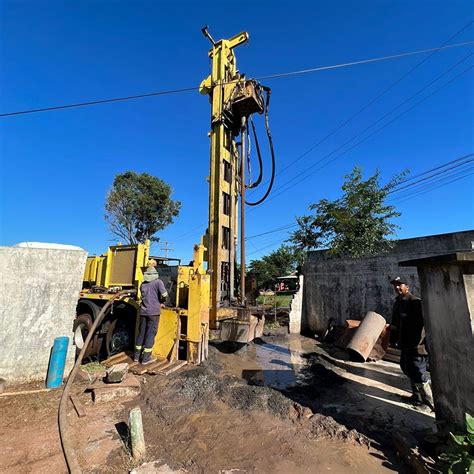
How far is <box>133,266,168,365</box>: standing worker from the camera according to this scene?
539 centimetres

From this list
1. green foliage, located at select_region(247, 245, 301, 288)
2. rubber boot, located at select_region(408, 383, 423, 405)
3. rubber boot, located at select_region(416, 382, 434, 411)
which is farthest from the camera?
green foliage, located at select_region(247, 245, 301, 288)

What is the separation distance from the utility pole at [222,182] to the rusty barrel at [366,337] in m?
2.98

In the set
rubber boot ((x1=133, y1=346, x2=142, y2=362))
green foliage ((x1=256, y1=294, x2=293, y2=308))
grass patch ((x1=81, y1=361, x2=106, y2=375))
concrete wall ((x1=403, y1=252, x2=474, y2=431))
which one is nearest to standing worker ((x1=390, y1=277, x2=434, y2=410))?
concrete wall ((x1=403, y1=252, x2=474, y2=431))

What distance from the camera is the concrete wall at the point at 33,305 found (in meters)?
4.61

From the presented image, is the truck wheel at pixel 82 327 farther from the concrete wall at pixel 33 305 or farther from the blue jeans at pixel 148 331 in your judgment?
the blue jeans at pixel 148 331

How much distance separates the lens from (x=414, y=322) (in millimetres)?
Result: 4289

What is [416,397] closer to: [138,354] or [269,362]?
[269,362]

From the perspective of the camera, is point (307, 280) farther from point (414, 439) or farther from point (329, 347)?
point (414, 439)

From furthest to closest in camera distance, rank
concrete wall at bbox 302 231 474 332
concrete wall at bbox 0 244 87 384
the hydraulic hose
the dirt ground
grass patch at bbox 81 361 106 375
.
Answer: concrete wall at bbox 302 231 474 332, grass patch at bbox 81 361 106 375, concrete wall at bbox 0 244 87 384, the dirt ground, the hydraulic hose

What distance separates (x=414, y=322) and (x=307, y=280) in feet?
19.6

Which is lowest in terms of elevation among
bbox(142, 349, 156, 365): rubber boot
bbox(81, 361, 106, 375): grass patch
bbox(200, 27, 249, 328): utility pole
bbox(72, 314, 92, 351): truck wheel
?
bbox(81, 361, 106, 375): grass patch

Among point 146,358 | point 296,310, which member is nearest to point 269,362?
point 146,358

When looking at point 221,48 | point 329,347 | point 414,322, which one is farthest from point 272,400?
point 221,48

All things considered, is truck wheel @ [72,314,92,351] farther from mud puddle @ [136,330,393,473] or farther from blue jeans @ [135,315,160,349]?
mud puddle @ [136,330,393,473]
